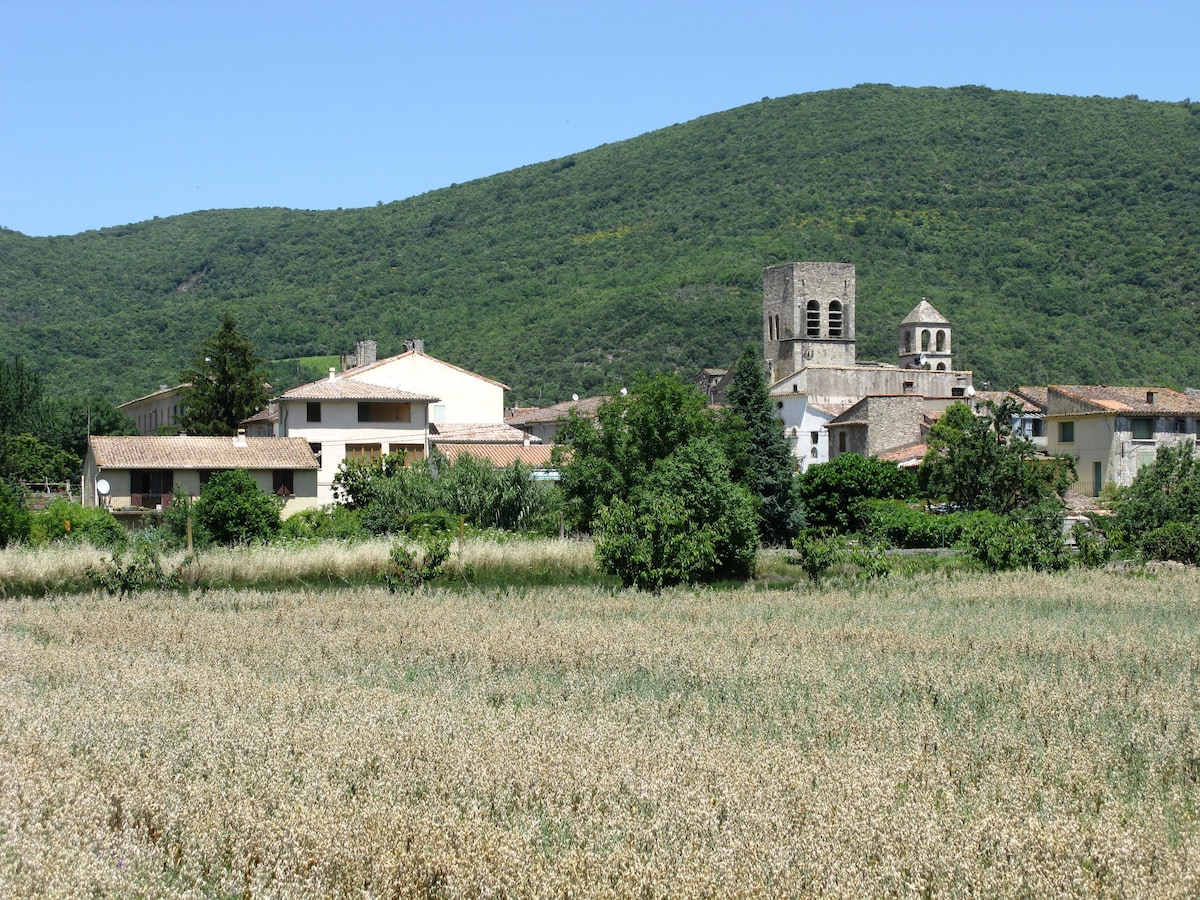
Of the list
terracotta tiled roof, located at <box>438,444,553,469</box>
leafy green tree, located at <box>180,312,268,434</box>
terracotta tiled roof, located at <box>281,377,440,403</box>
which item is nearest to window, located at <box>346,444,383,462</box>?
terracotta tiled roof, located at <box>281,377,440,403</box>

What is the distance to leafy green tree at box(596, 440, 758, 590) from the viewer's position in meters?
24.2

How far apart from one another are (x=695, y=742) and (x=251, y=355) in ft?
201

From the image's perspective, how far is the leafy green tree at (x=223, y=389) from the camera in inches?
2527

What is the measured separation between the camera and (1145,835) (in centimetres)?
672

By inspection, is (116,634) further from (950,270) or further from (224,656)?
(950,270)

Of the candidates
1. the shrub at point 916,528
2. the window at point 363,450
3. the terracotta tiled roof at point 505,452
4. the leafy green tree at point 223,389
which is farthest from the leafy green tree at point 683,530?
the leafy green tree at point 223,389

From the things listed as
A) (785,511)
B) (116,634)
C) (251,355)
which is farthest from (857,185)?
(116,634)

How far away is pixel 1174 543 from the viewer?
28672 mm

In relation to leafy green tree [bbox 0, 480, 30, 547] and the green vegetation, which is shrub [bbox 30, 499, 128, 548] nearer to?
leafy green tree [bbox 0, 480, 30, 547]

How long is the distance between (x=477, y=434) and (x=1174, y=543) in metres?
35.8

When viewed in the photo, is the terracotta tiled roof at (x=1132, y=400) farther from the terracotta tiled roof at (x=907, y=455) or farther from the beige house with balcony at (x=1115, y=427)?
the terracotta tiled roof at (x=907, y=455)

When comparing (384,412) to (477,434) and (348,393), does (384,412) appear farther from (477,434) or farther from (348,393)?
(477,434)

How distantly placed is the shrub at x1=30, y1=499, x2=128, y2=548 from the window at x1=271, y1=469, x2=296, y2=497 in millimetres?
11113

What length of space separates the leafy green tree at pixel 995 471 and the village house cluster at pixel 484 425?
436 cm
